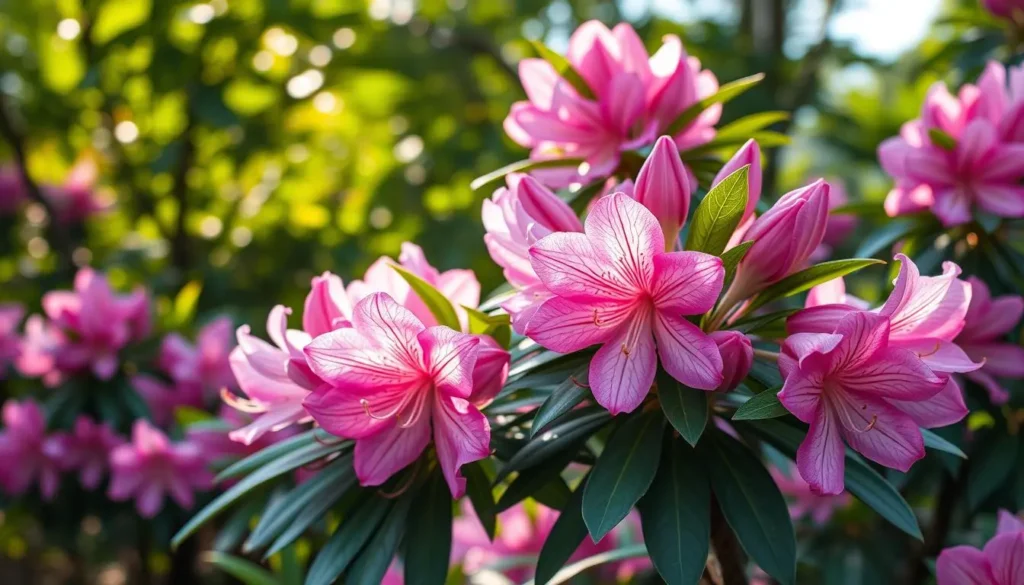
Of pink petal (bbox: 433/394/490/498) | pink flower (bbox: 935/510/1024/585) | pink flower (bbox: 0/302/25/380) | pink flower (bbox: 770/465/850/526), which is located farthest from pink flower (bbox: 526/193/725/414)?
pink flower (bbox: 0/302/25/380)

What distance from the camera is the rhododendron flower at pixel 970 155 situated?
4.36 feet

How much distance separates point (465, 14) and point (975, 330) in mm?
2883

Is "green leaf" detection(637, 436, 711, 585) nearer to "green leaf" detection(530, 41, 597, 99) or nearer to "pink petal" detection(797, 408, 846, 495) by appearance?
"pink petal" detection(797, 408, 846, 495)

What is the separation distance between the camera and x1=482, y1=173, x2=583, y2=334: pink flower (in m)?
0.95

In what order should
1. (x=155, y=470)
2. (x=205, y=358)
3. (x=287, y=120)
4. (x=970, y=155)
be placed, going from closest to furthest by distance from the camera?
(x=970, y=155)
(x=155, y=470)
(x=205, y=358)
(x=287, y=120)

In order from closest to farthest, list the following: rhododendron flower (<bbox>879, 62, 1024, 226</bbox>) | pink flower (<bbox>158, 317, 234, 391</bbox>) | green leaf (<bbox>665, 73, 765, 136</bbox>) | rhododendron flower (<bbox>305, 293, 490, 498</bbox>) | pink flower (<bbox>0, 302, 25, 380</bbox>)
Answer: rhododendron flower (<bbox>305, 293, 490, 498</bbox>) < green leaf (<bbox>665, 73, 765, 136</bbox>) < rhododendron flower (<bbox>879, 62, 1024, 226</bbox>) < pink flower (<bbox>158, 317, 234, 391</bbox>) < pink flower (<bbox>0, 302, 25, 380</bbox>)

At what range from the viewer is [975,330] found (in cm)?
128

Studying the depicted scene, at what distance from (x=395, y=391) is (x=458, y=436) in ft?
0.29

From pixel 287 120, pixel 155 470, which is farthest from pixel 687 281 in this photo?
pixel 287 120

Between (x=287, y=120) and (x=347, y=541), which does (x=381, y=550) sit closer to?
(x=347, y=541)

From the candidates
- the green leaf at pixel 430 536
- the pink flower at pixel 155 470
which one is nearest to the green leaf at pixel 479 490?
the green leaf at pixel 430 536

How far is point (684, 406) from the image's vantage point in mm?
888

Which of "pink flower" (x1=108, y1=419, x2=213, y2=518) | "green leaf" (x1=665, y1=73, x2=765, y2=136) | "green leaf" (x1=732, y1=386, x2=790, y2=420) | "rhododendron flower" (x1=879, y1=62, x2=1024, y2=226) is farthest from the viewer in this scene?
"pink flower" (x1=108, y1=419, x2=213, y2=518)

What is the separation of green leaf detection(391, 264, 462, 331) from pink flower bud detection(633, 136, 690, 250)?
9.1 inches
